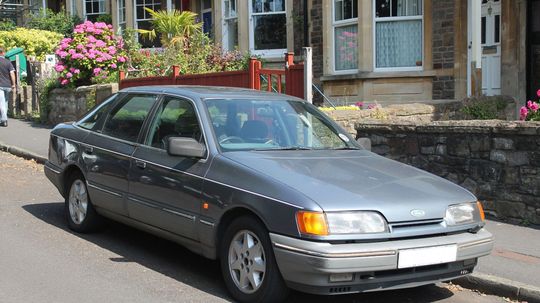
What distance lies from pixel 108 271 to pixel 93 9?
821 inches

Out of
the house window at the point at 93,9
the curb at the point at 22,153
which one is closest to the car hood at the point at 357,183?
the curb at the point at 22,153

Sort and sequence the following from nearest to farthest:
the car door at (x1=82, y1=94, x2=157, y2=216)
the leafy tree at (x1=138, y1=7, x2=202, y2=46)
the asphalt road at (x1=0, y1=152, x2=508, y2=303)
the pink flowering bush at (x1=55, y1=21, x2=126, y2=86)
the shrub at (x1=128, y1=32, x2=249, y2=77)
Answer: the asphalt road at (x1=0, y1=152, x2=508, y2=303), the car door at (x1=82, y1=94, x2=157, y2=216), the shrub at (x1=128, y1=32, x2=249, y2=77), the pink flowering bush at (x1=55, y1=21, x2=126, y2=86), the leafy tree at (x1=138, y1=7, x2=202, y2=46)

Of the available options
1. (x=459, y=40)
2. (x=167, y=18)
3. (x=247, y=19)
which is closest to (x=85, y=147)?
(x=459, y=40)

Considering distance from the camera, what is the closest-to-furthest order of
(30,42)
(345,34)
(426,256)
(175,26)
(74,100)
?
1. (426,256)
2. (345,34)
3. (74,100)
4. (175,26)
5. (30,42)

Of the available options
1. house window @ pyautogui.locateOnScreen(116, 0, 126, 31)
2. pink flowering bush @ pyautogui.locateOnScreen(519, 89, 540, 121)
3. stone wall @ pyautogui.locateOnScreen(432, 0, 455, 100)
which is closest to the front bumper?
pink flowering bush @ pyautogui.locateOnScreen(519, 89, 540, 121)

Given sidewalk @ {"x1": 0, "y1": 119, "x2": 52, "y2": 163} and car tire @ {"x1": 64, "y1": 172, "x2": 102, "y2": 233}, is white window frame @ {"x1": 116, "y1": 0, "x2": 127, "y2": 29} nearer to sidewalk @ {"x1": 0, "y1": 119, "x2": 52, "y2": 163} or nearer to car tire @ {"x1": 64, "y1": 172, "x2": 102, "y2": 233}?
sidewalk @ {"x1": 0, "y1": 119, "x2": 52, "y2": 163}

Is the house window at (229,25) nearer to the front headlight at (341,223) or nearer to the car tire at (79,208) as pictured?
Result: the car tire at (79,208)

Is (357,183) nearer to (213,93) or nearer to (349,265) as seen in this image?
(349,265)

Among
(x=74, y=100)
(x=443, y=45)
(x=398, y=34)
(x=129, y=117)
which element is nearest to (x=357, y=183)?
(x=129, y=117)

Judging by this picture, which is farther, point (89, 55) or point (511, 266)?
point (89, 55)

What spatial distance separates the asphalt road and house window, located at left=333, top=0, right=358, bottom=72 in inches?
309

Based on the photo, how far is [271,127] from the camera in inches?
220

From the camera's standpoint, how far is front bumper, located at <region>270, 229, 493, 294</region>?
4145 mm

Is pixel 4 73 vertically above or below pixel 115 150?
above
